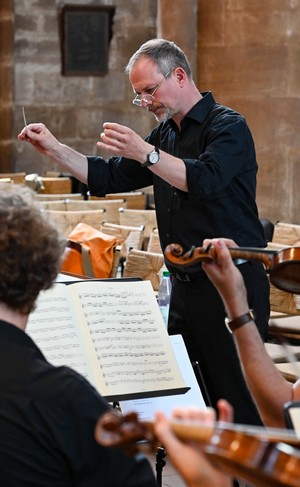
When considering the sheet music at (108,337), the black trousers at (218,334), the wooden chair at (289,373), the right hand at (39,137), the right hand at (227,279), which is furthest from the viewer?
the wooden chair at (289,373)

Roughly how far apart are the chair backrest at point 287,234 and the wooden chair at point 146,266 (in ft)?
5.66

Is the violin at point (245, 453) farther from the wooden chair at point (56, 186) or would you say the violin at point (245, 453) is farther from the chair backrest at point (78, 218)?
the wooden chair at point (56, 186)

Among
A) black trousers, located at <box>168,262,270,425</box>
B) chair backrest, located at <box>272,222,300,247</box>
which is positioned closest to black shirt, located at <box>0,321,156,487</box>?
black trousers, located at <box>168,262,270,425</box>

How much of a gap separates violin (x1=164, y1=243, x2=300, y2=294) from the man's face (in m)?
1.50

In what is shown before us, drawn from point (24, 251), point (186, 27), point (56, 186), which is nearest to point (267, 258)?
point (24, 251)

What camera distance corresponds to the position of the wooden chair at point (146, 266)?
6672 mm

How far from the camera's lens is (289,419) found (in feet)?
7.34

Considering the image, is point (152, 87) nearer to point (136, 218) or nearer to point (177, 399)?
point (177, 399)

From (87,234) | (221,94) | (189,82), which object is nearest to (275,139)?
(221,94)

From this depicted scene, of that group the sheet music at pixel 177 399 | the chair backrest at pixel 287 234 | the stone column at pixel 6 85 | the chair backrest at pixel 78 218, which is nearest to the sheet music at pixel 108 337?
the sheet music at pixel 177 399

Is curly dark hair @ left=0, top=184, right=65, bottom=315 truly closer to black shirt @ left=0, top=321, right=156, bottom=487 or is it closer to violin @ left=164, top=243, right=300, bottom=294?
black shirt @ left=0, top=321, right=156, bottom=487

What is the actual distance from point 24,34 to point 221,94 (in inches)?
350

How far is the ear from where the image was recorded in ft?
13.9

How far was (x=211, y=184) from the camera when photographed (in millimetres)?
3945
